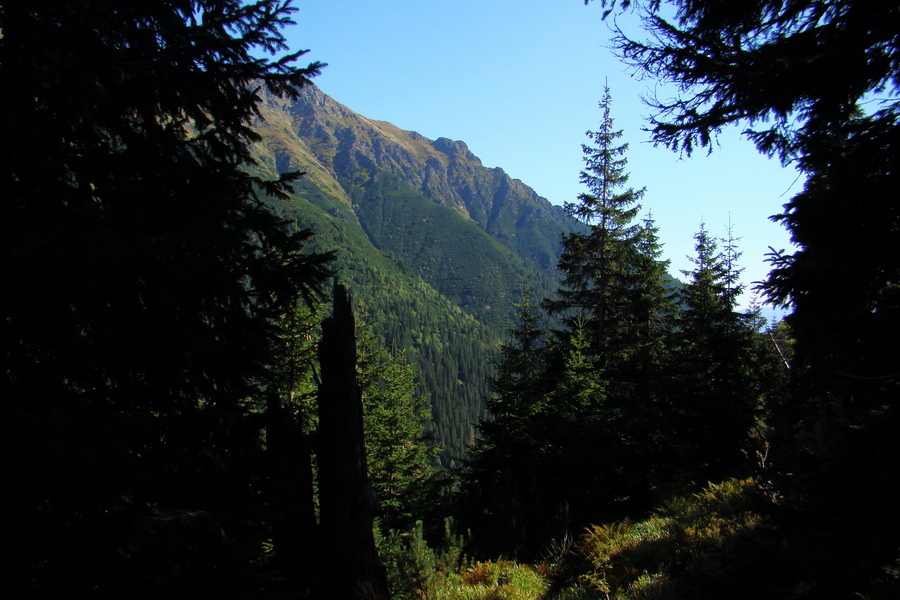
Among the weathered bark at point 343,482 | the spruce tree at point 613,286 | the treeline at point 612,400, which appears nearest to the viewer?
the weathered bark at point 343,482

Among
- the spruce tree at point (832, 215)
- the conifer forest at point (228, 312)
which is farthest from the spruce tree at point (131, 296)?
the spruce tree at point (832, 215)

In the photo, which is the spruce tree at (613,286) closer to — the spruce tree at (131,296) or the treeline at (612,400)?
the treeline at (612,400)

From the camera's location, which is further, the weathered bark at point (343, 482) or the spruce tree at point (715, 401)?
the spruce tree at point (715, 401)

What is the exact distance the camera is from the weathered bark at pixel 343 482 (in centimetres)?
437

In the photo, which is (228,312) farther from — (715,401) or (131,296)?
(715,401)

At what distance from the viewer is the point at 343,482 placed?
4477 millimetres

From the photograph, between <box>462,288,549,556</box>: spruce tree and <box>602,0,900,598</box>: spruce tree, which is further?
<box>462,288,549,556</box>: spruce tree

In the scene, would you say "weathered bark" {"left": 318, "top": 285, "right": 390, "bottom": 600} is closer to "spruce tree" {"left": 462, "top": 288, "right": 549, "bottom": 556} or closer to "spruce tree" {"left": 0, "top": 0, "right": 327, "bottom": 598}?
"spruce tree" {"left": 0, "top": 0, "right": 327, "bottom": 598}

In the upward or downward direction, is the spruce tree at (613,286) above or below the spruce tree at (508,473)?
above

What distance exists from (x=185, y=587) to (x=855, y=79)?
5.70m

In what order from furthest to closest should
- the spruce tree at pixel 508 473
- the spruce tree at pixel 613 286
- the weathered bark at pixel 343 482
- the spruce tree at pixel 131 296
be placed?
1. the spruce tree at pixel 613 286
2. the spruce tree at pixel 508 473
3. the weathered bark at pixel 343 482
4. the spruce tree at pixel 131 296

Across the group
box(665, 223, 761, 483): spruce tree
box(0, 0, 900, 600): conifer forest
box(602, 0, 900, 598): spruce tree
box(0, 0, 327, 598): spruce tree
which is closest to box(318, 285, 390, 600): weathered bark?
box(0, 0, 900, 600): conifer forest

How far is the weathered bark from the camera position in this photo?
4367 mm

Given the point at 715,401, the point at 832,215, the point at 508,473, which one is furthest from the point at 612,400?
the point at 832,215
